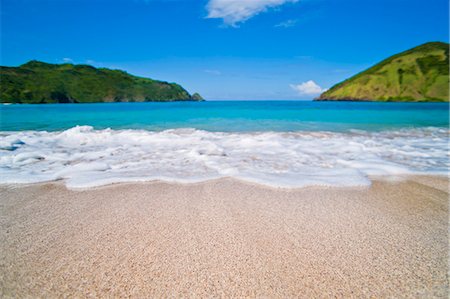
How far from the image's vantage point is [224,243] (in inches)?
98.0

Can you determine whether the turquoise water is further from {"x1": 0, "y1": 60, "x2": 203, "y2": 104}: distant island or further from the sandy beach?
{"x1": 0, "y1": 60, "x2": 203, "y2": 104}: distant island

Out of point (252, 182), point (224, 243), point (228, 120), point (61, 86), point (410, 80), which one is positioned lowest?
point (224, 243)

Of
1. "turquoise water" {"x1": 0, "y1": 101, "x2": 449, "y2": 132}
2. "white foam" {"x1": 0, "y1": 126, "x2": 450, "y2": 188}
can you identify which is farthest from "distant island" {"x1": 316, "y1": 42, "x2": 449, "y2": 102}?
"white foam" {"x1": 0, "y1": 126, "x2": 450, "y2": 188}

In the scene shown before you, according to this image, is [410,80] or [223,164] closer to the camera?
[223,164]

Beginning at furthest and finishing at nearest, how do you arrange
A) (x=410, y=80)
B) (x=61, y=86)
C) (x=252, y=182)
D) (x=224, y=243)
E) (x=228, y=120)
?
(x=61, y=86)
(x=410, y=80)
(x=228, y=120)
(x=252, y=182)
(x=224, y=243)

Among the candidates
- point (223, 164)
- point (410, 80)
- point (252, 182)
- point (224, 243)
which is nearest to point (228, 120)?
point (223, 164)

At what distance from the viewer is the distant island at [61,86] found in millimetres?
122000

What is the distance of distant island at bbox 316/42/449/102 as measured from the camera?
113 meters

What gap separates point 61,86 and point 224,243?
18196 cm

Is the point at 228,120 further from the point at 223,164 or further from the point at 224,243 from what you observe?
the point at 224,243

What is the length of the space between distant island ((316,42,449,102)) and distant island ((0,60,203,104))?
154 m

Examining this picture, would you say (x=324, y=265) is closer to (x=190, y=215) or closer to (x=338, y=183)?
(x=190, y=215)

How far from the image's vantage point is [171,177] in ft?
15.6

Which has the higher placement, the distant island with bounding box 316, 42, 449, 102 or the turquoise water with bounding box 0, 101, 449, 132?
the distant island with bounding box 316, 42, 449, 102
